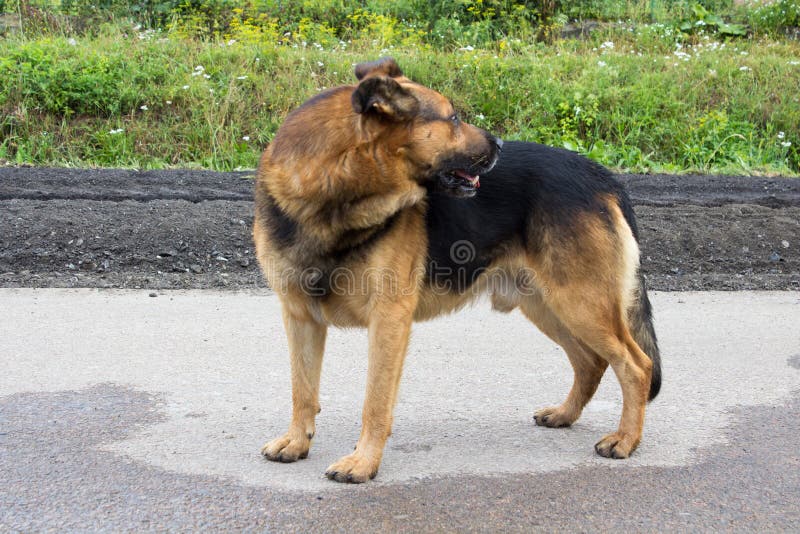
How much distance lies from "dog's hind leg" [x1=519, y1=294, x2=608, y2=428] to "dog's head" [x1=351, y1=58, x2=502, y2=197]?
878mm

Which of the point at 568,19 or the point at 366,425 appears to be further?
the point at 568,19

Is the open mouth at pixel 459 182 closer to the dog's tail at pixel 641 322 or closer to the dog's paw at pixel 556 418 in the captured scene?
the dog's tail at pixel 641 322

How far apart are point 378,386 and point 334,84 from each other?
881 cm

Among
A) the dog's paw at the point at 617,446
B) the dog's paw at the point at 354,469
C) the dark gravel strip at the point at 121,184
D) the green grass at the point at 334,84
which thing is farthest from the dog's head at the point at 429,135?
the green grass at the point at 334,84

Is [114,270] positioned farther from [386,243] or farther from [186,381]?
[386,243]

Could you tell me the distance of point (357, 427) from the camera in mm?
4227

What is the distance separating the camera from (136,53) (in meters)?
12.3

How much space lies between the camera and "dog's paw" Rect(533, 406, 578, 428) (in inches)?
171

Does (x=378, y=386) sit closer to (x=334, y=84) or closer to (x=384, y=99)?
(x=384, y=99)

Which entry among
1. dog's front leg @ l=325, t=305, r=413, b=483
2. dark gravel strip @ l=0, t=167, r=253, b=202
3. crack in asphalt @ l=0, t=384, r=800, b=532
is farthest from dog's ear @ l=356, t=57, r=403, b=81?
dark gravel strip @ l=0, t=167, r=253, b=202

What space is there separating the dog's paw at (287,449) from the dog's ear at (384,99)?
150 centimetres

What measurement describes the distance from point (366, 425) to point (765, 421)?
211 cm

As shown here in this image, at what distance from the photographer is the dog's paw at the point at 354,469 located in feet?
11.8

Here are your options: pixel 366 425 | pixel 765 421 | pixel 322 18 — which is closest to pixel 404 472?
pixel 366 425
